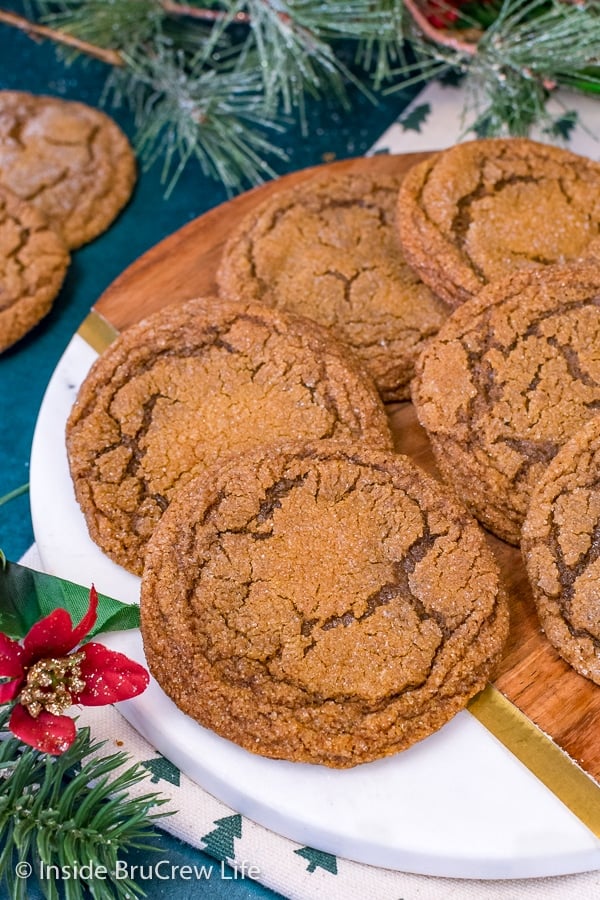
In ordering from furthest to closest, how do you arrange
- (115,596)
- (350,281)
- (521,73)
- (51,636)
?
1. (521,73)
2. (350,281)
3. (115,596)
4. (51,636)

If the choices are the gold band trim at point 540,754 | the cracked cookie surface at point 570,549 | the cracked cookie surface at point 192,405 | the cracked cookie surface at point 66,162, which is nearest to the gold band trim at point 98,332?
the cracked cookie surface at point 192,405

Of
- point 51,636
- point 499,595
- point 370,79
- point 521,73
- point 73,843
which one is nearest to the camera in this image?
point 73,843

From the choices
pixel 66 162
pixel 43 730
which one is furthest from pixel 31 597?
pixel 66 162

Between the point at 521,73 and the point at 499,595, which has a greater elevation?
the point at 521,73

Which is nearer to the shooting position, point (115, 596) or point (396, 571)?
point (396, 571)

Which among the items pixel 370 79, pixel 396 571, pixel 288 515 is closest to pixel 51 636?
pixel 288 515

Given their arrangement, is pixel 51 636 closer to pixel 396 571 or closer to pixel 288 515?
pixel 288 515
